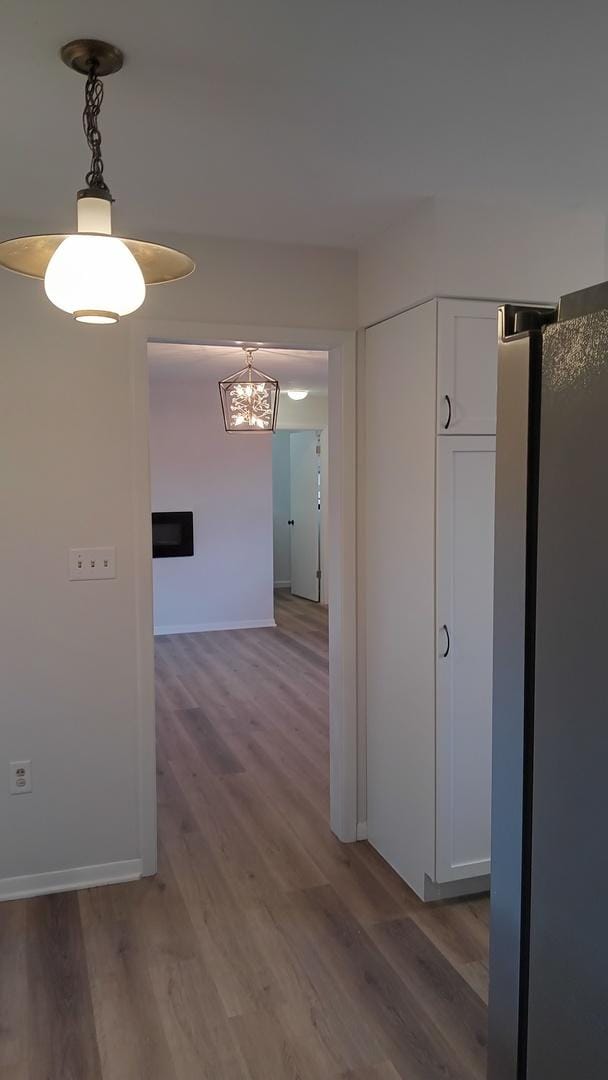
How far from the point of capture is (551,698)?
0.93 m

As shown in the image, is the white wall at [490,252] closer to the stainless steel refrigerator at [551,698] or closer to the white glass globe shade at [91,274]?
the white glass globe shade at [91,274]

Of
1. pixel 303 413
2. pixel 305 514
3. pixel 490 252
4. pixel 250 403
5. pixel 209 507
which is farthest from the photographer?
pixel 305 514

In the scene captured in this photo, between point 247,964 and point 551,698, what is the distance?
2.07m

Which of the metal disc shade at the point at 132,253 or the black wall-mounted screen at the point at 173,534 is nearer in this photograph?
the metal disc shade at the point at 132,253

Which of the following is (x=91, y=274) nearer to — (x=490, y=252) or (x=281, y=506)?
(x=490, y=252)

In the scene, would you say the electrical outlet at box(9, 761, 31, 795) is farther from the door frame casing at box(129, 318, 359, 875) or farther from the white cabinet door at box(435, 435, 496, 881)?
the white cabinet door at box(435, 435, 496, 881)

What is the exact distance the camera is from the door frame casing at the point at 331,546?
2969 millimetres

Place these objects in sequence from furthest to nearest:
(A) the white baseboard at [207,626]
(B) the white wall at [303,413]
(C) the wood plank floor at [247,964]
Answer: (B) the white wall at [303,413] < (A) the white baseboard at [207,626] < (C) the wood plank floor at [247,964]

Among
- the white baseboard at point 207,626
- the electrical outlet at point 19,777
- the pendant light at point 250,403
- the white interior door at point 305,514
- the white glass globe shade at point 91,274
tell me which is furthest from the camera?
the white interior door at point 305,514

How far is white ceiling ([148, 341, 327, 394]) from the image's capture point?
568 centimetres

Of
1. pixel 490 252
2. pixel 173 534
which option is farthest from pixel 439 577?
pixel 173 534

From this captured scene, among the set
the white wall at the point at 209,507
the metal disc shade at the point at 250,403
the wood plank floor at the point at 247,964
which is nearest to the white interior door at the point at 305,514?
the white wall at the point at 209,507

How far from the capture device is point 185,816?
3.63 metres

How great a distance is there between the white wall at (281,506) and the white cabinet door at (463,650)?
7895 millimetres
